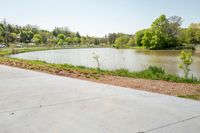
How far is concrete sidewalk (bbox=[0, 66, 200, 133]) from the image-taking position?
3953mm

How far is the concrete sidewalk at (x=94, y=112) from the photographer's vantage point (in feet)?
13.0

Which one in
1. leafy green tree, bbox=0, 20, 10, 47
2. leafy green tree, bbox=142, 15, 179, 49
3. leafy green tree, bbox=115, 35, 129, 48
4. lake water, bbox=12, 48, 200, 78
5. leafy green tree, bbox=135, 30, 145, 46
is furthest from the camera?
leafy green tree, bbox=115, 35, 129, 48

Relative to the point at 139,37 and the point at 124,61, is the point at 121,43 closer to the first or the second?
the point at 139,37

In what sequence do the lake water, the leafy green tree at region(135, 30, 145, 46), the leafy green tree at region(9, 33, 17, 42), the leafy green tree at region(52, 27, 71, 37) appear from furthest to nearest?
the leafy green tree at region(52, 27, 71, 37)
the leafy green tree at region(135, 30, 145, 46)
the leafy green tree at region(9, 33, 17, 42)
the lake water

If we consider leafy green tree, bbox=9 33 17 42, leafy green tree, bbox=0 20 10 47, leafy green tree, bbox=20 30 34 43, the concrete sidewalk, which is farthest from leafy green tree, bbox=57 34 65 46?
the concrete sidewalk

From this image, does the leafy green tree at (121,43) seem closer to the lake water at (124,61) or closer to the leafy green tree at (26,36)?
the leafy green tree at (26,36)

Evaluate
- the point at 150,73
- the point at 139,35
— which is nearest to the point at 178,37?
the point at 139,35

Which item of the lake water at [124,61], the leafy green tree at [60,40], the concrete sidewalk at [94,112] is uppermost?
the leafy green tree at [60,40]

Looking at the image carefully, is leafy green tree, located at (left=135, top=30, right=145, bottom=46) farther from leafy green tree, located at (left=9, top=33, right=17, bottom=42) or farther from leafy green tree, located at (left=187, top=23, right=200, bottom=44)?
leafy green tree, located at (left=9, top=33, right=17, bottom=42)

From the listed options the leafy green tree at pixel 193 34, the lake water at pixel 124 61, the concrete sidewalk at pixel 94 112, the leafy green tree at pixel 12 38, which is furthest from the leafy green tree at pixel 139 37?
the concrete sidewalk at pixel 94 112

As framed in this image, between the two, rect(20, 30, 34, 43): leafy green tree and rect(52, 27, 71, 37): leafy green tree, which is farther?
rect(52, 27, 71, 37): leafy green tree

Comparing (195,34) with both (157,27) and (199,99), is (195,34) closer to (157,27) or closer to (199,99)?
(157,27)

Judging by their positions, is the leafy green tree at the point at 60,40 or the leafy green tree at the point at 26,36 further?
the leafy green tree at the point at 60,40

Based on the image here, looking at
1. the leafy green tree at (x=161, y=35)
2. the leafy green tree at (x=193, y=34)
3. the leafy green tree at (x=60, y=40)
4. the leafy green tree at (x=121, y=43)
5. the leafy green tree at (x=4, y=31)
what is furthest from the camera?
the leafy green tree at (x=60, y=40)
